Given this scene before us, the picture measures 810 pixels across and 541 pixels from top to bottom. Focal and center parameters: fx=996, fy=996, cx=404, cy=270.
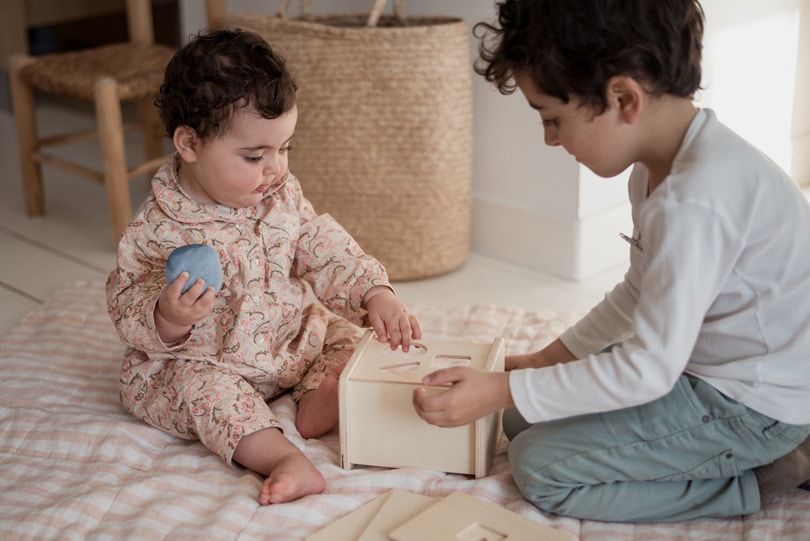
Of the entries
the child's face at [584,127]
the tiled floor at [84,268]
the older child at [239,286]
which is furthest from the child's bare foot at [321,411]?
the tiled floor at [84,268]

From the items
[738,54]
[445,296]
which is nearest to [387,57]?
[445,296]

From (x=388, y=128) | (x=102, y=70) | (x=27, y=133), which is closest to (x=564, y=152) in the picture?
(x=388, y=128)

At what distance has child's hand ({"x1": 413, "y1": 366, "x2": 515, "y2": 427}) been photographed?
1.08m

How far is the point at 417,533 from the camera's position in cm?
105

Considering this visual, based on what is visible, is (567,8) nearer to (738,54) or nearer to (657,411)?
(657,411)

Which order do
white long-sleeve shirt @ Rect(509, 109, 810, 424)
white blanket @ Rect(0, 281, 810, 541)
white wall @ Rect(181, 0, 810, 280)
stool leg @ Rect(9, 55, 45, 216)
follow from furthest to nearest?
stool leg @ Rect(9, 55, 45, 216) < white wall @ Rect(181, 0, 810, 280) < white blanket @ Rect(0, 281, 810, 541) < white long-sleeve shirt @ Rect(509, 109, 810, 424)

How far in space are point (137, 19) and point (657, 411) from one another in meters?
1.82

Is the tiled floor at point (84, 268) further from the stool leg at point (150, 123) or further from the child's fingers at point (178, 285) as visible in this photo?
the child's fingers at point (178, 285)

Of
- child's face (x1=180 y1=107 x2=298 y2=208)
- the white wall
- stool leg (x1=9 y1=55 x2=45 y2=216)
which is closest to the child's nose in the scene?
child's face (x1=180 y1=107 x2=298 y2=208)

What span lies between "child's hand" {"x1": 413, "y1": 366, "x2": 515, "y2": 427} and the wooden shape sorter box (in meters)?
0.06

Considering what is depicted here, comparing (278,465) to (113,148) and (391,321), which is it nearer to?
(391,321)

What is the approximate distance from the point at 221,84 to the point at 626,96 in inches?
19.6

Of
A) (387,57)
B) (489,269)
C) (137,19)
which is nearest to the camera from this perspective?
(387,57)

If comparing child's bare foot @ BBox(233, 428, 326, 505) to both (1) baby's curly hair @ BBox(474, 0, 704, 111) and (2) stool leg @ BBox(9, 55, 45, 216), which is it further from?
(2) stool leg @ BBox(9, 55, 45, 216)
